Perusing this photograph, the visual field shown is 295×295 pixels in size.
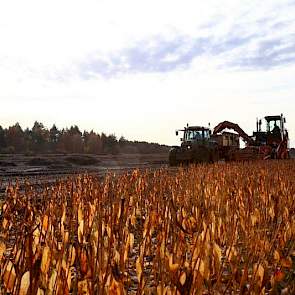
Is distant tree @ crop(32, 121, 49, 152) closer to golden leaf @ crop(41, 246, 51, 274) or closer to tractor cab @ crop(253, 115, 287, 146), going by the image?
tractor cab @ crop(253, 115, 287, 146)

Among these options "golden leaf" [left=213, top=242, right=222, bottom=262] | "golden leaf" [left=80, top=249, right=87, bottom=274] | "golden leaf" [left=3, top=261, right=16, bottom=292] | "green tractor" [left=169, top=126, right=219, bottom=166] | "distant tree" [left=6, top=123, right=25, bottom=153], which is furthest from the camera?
"distant tree" [left=6, top=123, right=25, bottom=153]

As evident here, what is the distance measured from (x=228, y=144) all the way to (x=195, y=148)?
4238mm

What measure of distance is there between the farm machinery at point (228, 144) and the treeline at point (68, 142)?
25.3 m

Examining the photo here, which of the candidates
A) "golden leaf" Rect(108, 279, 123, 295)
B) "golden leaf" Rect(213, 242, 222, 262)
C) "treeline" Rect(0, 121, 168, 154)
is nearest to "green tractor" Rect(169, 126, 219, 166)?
"golden leaf" Rect(213, 242, 222, 262)

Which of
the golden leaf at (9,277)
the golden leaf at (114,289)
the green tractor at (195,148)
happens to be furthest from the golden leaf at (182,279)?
the green tractor at (195,148)

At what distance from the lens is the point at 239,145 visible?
2345cm

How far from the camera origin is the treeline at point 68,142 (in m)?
46.2

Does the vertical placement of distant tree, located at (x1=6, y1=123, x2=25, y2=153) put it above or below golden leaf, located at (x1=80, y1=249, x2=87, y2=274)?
above

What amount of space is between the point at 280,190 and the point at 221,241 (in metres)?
2.83

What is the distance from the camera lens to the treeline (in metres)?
46.2

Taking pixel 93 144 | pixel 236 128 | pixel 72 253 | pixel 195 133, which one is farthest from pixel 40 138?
pixel 72 253

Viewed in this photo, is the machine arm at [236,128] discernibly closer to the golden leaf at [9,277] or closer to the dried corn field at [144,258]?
the dried corn field at [144,258]

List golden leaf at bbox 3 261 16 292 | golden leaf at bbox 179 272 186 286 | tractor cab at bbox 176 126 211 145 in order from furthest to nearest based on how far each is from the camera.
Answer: tractor cab at bbox 176 126 211 145
golden leaf at bbox 3 261 16 292
golden leaf at bbox 179 272 186 286

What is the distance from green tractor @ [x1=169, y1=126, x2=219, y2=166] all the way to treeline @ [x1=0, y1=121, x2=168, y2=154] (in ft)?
91.8
